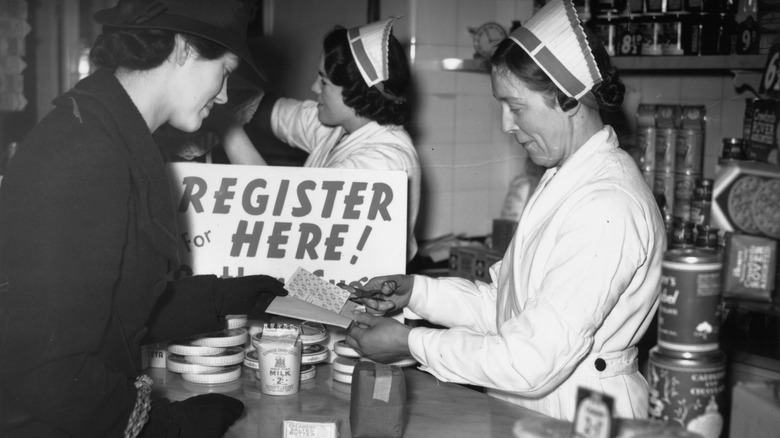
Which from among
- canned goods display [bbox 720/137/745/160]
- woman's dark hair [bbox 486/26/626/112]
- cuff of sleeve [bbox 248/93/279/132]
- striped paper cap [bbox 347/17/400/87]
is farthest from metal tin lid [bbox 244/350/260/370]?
cuff of sleeve [bbox 248/93/279/132]

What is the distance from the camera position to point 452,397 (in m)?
1.62

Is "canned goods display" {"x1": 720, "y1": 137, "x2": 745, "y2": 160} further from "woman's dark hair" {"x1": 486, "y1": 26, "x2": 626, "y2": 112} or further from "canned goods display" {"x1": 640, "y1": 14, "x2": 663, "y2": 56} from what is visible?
"canned goods display" {"x1": 640, "y1": 14, "x2": 663, "y2": 56}

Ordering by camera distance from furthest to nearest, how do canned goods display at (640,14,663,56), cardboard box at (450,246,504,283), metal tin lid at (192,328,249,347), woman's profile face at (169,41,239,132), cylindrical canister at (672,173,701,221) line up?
cardboard box at (450,246,504,283)
canned goods display at (640,14,663,56)
cylindrical canister at (672,173,701,221)
metal tin lid at (192,328,249,347)
woman's profile face at (169,41,239,132)

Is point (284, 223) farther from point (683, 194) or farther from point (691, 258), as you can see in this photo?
point (683, 194)

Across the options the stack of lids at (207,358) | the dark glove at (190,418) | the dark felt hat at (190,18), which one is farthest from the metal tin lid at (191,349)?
the dark felt hat at (190,18)

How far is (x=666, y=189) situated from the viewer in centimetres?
251

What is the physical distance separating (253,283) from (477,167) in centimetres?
162

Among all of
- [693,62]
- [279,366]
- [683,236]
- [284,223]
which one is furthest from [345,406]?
[693,62]

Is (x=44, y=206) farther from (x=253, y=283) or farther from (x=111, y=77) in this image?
(x=253, y=283)

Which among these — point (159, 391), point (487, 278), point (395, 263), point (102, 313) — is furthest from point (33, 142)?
point (487, 278)

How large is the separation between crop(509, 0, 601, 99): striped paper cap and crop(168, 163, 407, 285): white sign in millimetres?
494

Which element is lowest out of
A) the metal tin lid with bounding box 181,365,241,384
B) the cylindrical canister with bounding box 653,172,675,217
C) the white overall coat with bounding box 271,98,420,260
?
the metal tin lid with bounding box 181,365,241,384

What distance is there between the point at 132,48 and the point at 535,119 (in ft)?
2.31

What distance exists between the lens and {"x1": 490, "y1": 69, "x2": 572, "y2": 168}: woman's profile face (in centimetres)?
154
